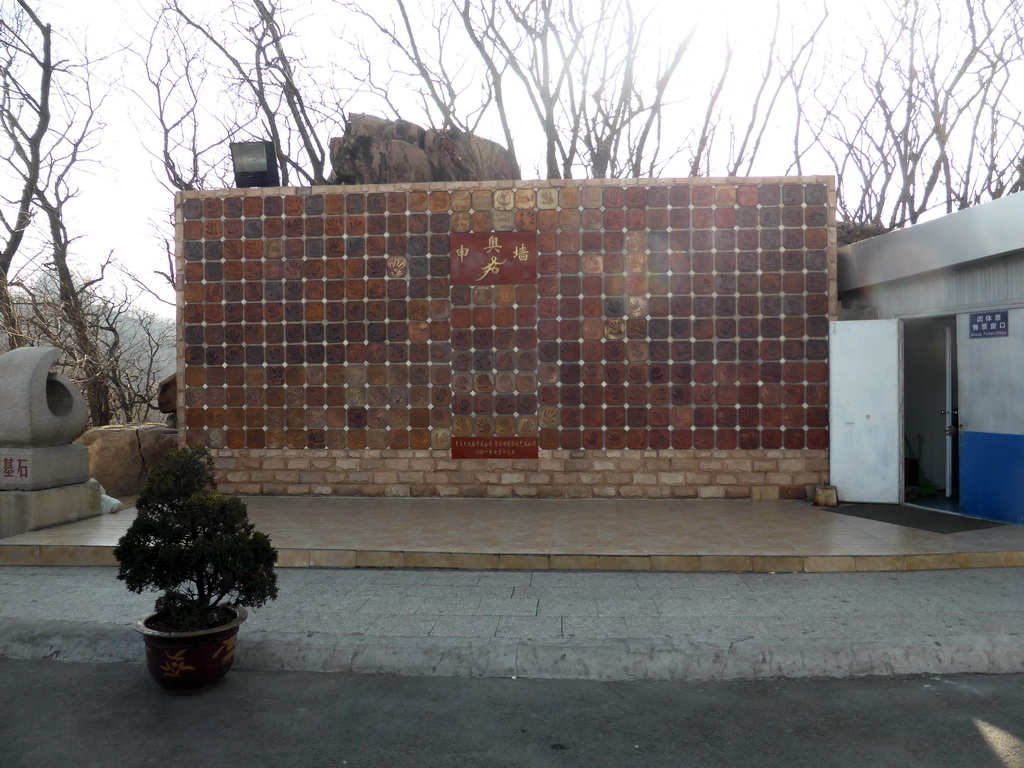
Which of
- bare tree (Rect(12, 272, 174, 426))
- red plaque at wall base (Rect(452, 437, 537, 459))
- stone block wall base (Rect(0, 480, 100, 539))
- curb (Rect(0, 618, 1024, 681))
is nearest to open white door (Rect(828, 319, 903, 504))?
red plaque at wall base (Rect(452, 437, 537, 459))

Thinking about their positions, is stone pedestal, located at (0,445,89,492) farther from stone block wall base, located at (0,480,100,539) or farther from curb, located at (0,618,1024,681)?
curb, located at (0,618,1024,681)

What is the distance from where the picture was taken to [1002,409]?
22.5 feet

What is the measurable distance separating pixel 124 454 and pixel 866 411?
8642 mm

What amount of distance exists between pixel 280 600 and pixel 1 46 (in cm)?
1560

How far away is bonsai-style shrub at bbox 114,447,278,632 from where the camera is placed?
3764 mm

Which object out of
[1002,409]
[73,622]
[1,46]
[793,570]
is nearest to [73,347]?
[1,46]

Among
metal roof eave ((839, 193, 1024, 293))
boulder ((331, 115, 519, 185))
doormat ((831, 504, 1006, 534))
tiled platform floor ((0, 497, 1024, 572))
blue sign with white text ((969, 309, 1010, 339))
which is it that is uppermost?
boulder ((331, 115, 519, 185))

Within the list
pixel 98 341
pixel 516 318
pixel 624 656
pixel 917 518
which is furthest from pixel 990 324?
pixel 98 341

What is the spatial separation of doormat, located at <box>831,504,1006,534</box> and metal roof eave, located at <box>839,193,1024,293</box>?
88.6 inches

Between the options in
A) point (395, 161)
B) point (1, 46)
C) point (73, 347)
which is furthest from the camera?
point (1, 46)

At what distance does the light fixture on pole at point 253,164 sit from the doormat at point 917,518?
7089mm

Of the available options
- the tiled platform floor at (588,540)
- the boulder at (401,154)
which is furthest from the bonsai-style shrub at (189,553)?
the boulder at (401,154)

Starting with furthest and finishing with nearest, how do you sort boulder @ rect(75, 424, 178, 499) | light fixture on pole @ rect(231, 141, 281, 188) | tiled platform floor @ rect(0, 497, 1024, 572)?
boulder @ rect(75, 424, 178, 499) → light fixture on pole @ rect(231, 141, 281, 188) → tiled platform floor @ rect(0, 497, 1024, 572)

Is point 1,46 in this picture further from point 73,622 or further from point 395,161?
point 73,622
